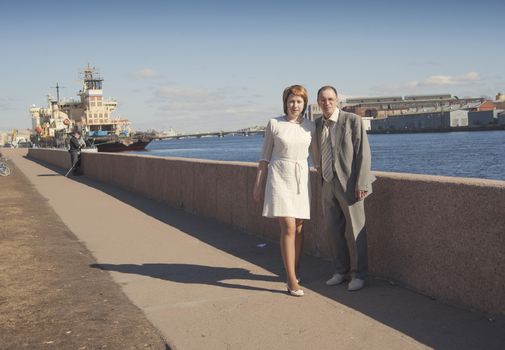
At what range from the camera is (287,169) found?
4844 mm

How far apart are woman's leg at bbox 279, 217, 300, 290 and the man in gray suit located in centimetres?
43

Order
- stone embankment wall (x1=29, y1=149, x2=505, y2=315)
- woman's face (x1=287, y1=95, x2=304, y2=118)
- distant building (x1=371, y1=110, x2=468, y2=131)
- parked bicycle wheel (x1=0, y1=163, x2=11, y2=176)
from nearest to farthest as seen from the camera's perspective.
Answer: stone embankment wall (x1=29, y1=149, x2=505, y2=315) → woman's face (x1=287, y1=95, x2=304, y2=118) → parked bicycle wheel (x1=0, y1=163, x2=11, y2=176) → distant building (x1=371, y1=110, x2=468, y2=131)

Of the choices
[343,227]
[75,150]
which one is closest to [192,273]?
[343,227]

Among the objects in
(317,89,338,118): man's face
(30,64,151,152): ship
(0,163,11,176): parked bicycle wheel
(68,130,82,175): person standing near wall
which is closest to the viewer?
(317,89,338,118): man's face

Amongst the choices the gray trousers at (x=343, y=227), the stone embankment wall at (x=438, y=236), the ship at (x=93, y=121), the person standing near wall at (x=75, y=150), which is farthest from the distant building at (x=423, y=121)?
the gray trousers at (x=343, y=227)

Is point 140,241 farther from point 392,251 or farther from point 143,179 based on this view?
point 143,179

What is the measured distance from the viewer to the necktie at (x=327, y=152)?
4.99 m

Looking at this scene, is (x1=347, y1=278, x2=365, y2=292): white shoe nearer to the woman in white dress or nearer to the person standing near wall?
the woman in white dress

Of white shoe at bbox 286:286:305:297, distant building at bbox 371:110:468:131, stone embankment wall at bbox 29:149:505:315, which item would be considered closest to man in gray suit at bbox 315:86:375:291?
stone embankment wall at bbox 29:149:505:315

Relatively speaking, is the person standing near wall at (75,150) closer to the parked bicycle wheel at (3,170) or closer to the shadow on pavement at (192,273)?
the parked bicycle wheel at (3,170)

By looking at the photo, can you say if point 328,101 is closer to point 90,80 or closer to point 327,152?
point 327,152

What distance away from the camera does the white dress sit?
15.8 ft

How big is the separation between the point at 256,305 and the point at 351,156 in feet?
4.58

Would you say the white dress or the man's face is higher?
the man's face
